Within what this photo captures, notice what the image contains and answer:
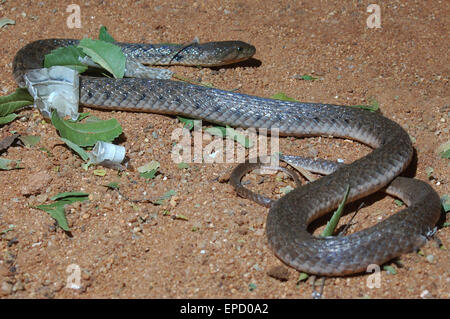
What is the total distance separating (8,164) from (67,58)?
1.82 m

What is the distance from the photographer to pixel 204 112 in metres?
6.62

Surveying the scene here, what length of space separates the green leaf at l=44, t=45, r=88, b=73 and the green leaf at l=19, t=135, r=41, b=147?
3.90ft

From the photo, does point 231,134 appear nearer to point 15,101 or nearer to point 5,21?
point 15,101

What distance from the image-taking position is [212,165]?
19.6ft

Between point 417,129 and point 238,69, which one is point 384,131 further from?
point 238,69

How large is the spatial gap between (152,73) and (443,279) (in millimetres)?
4509

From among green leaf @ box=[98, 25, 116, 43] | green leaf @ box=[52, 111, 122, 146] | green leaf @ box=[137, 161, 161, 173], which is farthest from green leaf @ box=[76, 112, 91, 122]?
green leaf @ box=[98, 25, 116, 43]

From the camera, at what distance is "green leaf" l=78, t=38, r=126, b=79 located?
697 centimetres

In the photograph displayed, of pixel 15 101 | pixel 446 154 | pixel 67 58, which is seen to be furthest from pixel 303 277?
pixel 67 58

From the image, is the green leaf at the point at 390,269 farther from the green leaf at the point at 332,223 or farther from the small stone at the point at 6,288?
the small stone at the point at 6,288

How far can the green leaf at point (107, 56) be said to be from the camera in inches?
274

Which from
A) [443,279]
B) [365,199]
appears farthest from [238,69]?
[443,279]

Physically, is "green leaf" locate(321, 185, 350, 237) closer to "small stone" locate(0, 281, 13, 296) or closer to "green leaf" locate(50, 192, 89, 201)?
"green leaf" locate(50, 192, 89, 201)

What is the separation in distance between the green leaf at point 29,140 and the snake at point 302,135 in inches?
33.5
